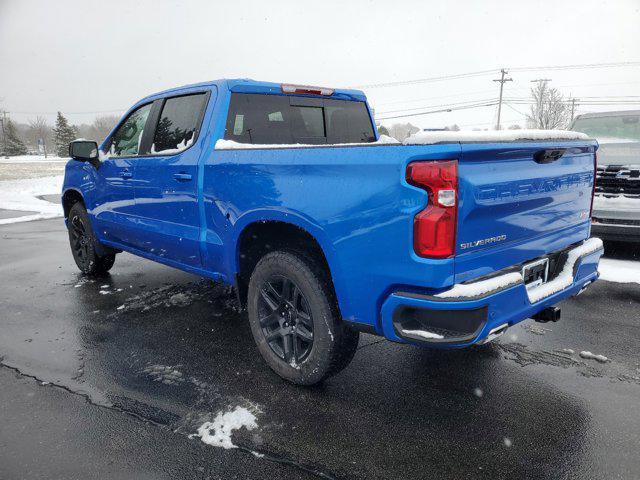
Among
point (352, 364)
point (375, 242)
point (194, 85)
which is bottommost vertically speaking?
point (352, 364)

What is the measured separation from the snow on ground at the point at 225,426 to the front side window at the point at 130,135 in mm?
2637

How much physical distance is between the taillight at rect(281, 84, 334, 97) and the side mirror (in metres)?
2.14

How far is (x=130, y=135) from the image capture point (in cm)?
440

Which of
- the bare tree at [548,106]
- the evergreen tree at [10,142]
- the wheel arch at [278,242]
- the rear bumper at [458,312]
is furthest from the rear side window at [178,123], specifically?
the evergreen tree at [10,142]

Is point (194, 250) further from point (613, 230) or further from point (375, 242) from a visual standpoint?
point (613, 230)

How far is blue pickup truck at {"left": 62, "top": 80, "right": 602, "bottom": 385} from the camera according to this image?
6.82 feet

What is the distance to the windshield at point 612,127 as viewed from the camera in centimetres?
684

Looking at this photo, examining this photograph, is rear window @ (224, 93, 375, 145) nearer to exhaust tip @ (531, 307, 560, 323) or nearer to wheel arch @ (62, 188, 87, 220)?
exhaust tip @ (531, 307, 560, 323)

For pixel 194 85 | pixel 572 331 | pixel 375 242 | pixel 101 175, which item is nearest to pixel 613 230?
pixel 572 331

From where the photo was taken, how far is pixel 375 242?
A: 221cm

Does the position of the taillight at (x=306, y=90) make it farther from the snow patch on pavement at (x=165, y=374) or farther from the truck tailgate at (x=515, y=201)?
the snow patch on pavement at (x=165, y=374)

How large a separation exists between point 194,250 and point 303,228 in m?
1.31

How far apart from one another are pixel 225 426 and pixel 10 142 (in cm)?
9041

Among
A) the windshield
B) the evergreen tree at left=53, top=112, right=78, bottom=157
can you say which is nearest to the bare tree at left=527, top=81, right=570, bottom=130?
the windshield
